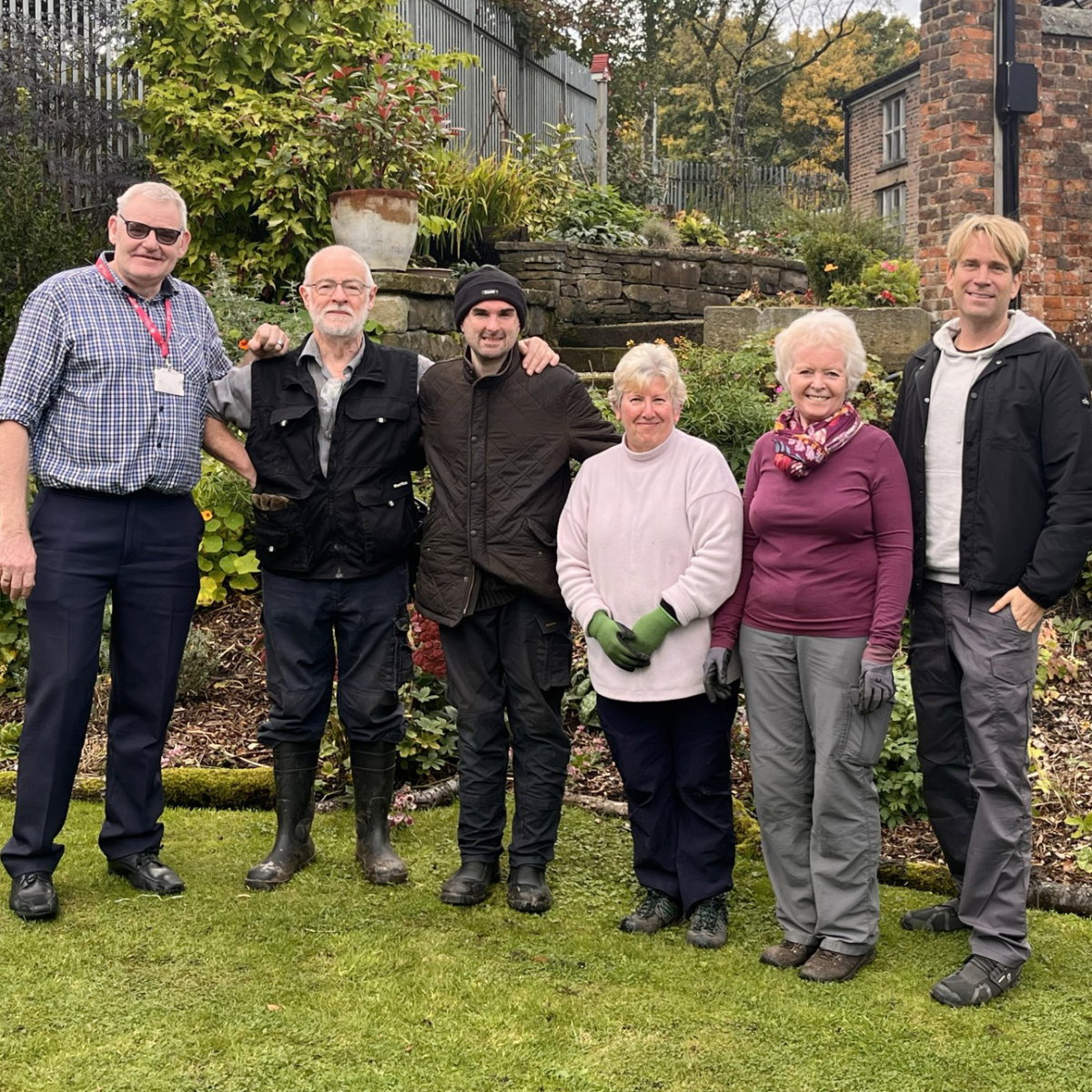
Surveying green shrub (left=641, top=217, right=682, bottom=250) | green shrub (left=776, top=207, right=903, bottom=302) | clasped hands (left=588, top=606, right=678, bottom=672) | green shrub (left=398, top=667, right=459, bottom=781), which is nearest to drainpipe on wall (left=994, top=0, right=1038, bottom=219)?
green shrub (left=776, top=207, right=903, bottom=302)

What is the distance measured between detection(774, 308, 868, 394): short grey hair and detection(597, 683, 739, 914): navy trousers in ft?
3.09

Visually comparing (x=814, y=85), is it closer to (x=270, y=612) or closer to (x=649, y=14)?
(x=649, y=14)

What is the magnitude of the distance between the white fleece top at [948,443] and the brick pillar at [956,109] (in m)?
8.34

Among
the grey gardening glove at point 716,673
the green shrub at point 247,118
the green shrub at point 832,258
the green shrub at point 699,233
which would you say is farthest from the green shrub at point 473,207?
the grey gardening glove at point 716,673

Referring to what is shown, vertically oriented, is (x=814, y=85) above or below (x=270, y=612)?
above

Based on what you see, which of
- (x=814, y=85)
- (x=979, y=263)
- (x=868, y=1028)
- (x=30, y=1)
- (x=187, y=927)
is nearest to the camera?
(x=868, y=1028)

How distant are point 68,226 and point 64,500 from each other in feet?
14.4

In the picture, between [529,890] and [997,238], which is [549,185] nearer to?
[997,238]

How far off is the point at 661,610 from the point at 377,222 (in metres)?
4.95

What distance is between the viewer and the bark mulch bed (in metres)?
4.33

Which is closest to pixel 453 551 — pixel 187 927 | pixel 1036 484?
pixel 187 927

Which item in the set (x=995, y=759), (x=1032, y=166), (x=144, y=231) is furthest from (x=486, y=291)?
(x=1032, y=166)

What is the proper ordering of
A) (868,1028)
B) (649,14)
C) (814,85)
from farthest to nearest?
(814,85) → (649,14) → (868,1028)

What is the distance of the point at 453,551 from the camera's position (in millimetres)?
3775
